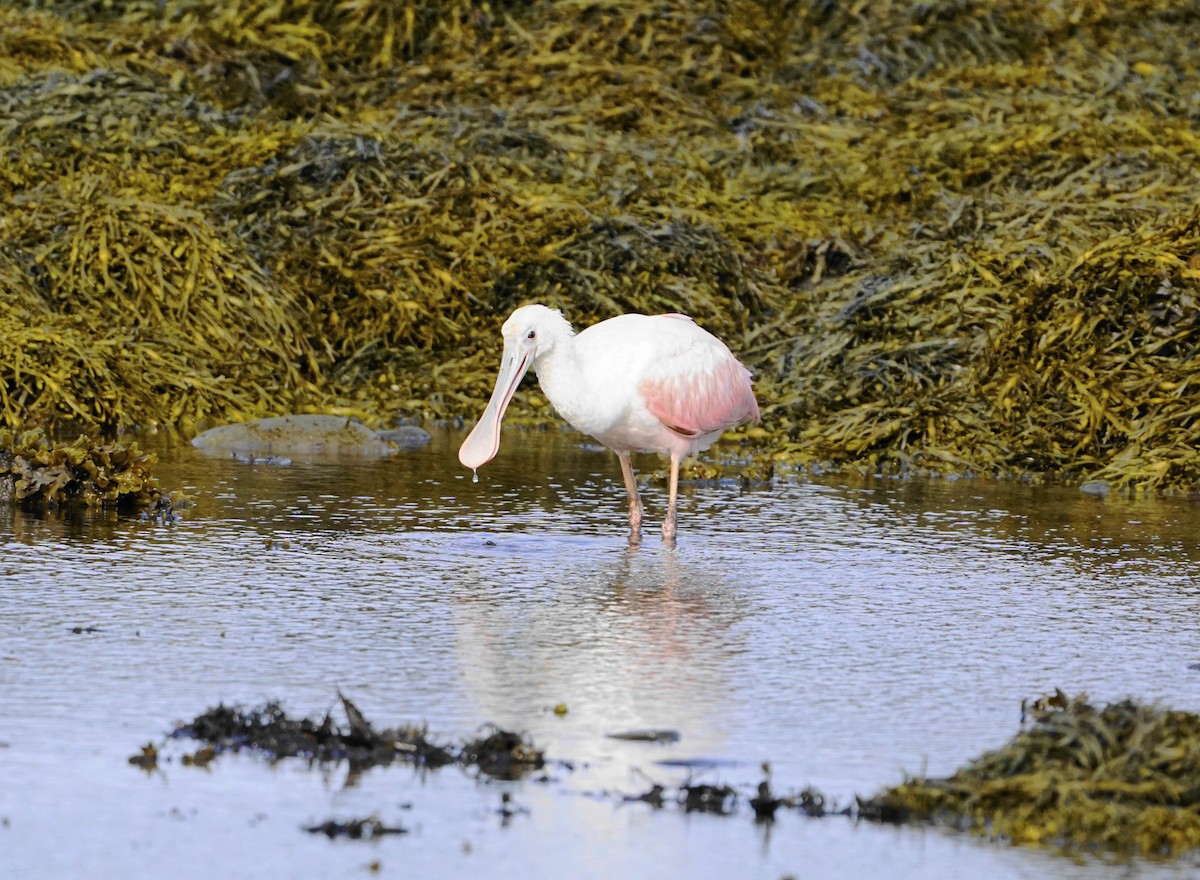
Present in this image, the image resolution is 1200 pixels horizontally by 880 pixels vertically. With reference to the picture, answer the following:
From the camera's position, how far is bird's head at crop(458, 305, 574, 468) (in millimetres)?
8727

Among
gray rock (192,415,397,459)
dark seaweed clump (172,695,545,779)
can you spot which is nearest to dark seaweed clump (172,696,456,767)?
dark seaweed clump (172,695,545,779)

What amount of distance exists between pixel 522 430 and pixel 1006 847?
807 centimetres

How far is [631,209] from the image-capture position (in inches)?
582

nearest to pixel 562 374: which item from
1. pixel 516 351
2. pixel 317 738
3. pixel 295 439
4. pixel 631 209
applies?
pixel 516 351

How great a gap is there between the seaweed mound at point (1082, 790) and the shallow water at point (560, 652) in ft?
0.39

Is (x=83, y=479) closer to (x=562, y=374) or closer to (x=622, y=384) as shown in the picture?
(x=562, y=374)

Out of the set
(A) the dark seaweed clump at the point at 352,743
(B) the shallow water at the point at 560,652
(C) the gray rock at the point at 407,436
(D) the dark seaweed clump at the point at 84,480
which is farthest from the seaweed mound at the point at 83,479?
(A) the dark seaweed clump at the point at 352,743

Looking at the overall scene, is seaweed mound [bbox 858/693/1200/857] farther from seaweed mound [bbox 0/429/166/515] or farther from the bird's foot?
seaweed mound [bbox 0/429/166/515]

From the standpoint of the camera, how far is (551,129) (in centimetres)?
1639

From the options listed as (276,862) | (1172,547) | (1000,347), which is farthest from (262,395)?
(276,862)

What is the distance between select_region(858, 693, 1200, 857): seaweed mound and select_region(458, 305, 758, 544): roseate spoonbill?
12.2ft

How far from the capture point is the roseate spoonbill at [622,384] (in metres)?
8.73

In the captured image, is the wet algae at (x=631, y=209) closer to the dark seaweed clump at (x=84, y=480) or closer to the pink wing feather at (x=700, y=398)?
the pink wing feather at (x=700, y=398)

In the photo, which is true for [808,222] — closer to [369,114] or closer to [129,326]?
[369,114]
